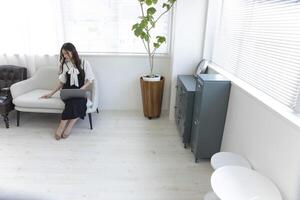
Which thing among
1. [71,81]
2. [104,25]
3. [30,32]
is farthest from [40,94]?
[104,25]

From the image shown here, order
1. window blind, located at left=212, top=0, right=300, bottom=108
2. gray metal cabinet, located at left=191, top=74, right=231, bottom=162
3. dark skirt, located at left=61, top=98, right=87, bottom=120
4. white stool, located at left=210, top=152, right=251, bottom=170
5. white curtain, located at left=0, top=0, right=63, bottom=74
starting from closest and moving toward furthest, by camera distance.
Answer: window blind, located at left=212, top=0, right=300, bottom=108 < white stool, located at left=210, top=152, right=251, bottom=170 < gray metal cabinet, located at left=191, top=74, right=231, bottom=162 < dark skirt, located at left=61, top=98, right=87, bottom=120 < white curtain, located at left=0, top=0, right=63, bottom=74


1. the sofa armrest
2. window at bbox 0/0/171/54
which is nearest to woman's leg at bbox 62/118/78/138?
the sofa armrest

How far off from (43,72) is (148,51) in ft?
5.18

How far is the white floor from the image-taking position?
2057mm

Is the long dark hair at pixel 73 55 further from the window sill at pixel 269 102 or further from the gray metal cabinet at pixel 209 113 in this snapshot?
the window sill at pixel 269 102

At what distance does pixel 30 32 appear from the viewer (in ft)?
10.7

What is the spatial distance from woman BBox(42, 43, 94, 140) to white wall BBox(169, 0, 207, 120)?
3.98ft

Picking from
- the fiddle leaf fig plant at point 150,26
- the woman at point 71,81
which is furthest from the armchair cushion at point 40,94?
the fiddle leaf fig plant at point 150,26

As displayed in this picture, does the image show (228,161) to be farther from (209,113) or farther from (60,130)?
(60,130)

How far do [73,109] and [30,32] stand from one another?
139 centimetres

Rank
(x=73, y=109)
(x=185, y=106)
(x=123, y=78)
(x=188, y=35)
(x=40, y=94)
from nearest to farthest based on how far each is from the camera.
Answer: (x=185, y=106) < (x=73, y=109) < (x=188, y=35) < (x=40, y=94) < (x=123, y=78)

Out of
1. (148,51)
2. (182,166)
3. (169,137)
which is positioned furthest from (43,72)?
(182,166)

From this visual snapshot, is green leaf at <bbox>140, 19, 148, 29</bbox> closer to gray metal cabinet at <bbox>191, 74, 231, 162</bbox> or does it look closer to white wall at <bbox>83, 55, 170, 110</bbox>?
white wall at <bbox>83, 55, 170, 110</bbox>

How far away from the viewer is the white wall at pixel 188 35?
117 inches
